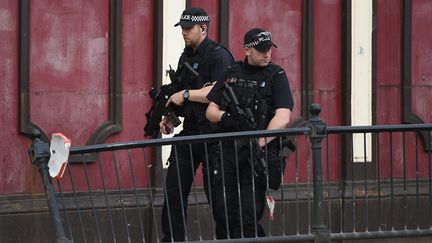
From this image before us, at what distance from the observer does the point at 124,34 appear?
412 inches

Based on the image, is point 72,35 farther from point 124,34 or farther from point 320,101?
point 320,101

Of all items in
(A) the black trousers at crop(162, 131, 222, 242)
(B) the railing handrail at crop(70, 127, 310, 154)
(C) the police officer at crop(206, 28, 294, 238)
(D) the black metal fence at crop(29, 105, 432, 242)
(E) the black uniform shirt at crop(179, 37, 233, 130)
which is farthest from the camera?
(E) the black uniform shirt at crop(179, 37, 233, 130)

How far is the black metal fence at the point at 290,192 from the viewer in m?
8.14

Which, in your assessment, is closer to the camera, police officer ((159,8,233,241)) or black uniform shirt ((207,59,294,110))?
black uniform shirt ((207,59,294,110))

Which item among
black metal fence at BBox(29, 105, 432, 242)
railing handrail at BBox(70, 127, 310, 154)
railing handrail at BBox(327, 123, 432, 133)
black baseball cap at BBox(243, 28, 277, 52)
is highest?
black baseball cap at BBox(243, 28, 277, 52)

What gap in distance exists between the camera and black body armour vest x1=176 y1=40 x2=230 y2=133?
8.80m

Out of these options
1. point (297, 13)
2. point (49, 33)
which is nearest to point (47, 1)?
point (49, 33)

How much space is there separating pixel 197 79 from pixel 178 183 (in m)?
0.76

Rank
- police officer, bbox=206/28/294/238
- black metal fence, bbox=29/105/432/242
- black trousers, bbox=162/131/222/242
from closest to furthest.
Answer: black metal fence, bbox=29/105/432/242
police officer, bbox=206/28/294/238
black trousers, bbox=162/131/222/242

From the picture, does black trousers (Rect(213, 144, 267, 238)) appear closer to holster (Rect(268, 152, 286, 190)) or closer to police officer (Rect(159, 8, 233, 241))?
holster (Rect(268, 152, 286, 190))

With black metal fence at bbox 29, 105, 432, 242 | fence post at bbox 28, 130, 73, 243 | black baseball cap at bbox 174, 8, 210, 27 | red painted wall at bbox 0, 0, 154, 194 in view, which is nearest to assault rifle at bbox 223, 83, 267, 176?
black metal fence at bbox 29, 105, 432, 242

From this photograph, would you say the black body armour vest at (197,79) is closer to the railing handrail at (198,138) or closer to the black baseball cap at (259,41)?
the black baseball cap at (259,41)

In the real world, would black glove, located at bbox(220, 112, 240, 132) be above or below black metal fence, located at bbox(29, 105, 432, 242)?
above

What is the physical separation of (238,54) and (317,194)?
3099 millimetres
